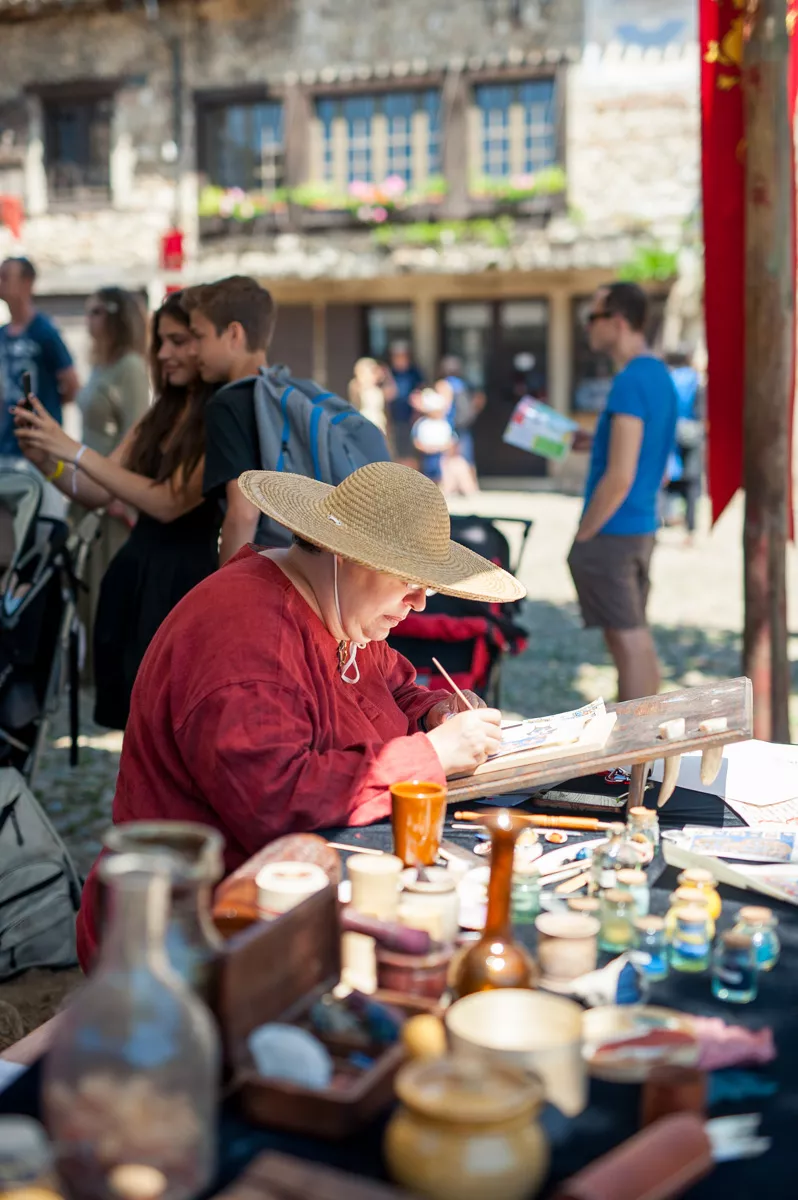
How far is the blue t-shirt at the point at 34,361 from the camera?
251 inches

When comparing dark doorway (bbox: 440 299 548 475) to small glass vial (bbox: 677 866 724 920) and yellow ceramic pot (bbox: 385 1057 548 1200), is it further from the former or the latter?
yellow ceramic pot (bbox: 385 1057 548 1200)

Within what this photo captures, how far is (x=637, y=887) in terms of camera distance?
1684 mm

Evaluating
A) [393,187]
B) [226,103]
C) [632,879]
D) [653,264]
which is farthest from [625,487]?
[226,103]

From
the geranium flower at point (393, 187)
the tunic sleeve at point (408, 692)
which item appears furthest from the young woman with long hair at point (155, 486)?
the geranium flower at point (393, 187)

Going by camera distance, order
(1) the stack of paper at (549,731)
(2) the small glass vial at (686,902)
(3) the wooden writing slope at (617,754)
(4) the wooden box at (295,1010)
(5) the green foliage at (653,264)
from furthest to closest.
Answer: (5) the green foliage at (653,264) → (1) the stack of paper at (549,731) → (3) the wooden writing slope at (617,754) → (2) the small glass vial at (686,902) → (4) the wooden box at (295,1010)

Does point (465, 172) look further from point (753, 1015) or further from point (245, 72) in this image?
point (753, 1015)

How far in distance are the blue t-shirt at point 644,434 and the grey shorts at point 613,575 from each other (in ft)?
0.17

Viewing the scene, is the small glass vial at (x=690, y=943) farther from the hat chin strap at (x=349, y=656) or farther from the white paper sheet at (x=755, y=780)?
the hat chin strap at (x=349, y=656)

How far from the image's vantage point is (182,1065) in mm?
1044

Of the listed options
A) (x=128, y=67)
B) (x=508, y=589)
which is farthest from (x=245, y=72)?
(x=508, y=589)

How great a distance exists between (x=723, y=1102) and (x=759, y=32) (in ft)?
10.8

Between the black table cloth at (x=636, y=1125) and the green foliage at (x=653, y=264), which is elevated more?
the green foliage at (x=653, y=264)

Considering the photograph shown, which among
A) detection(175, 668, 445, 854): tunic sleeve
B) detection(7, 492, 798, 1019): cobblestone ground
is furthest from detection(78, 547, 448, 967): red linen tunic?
detection(7, 492, 798, 1019): cobblestone ground

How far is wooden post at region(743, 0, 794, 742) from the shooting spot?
3762mm
